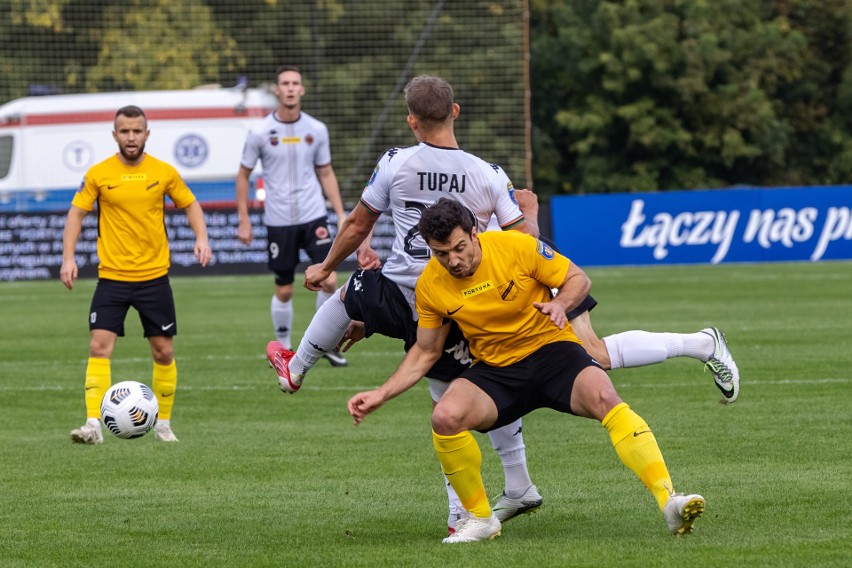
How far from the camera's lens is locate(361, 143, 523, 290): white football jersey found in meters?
6.87

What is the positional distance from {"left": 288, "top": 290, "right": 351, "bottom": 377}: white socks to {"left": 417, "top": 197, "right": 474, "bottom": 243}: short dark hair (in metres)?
1.53

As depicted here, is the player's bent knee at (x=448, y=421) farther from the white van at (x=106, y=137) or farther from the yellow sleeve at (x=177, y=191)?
the white van at (x=106, y=137)

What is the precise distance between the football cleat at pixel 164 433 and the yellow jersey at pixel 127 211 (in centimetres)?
94

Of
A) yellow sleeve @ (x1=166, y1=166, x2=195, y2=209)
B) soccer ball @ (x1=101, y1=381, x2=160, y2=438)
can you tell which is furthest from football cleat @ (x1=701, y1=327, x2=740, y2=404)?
yellow sleeve @ (x1=166, y1=166, x2=195, y2=209)

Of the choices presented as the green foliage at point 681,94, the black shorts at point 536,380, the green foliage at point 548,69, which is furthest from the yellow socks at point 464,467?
the green foliage at point 681,94

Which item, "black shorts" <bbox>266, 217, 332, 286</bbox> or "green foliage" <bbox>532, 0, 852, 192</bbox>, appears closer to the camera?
"black shorts" <bbox>266, 217, 332, 286</bbox>

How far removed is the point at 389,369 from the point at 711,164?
31605 millimetres

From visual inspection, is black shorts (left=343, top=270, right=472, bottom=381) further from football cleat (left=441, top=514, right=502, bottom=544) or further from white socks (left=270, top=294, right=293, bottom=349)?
white socks (left=270, top=294, right=293, bottom=349)

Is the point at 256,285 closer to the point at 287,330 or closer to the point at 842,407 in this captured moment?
the point at 287,330

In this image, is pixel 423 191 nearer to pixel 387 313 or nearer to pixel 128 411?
pixel 387 313

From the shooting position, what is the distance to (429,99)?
6.73 metres

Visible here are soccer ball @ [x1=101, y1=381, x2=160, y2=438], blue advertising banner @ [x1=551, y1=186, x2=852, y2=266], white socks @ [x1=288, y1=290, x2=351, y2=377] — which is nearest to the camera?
white socks @ [x1=288, y1=290, x2=351, y2=377]

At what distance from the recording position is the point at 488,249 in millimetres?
6293

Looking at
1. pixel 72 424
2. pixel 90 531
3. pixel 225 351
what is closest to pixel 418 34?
pixel 225 351
